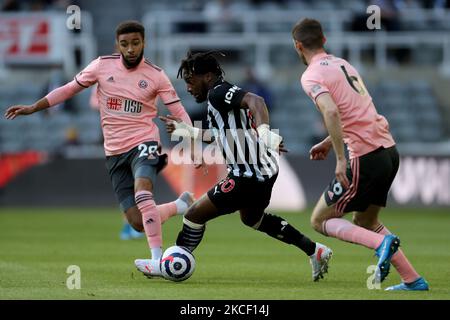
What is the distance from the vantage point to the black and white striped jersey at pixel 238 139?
915cm

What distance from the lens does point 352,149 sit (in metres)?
8.89

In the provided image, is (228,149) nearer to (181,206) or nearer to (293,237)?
(293,237)

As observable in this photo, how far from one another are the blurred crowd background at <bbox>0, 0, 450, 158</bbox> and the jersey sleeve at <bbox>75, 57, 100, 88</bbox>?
39.9 feet

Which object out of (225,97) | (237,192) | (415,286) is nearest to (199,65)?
(225,97)

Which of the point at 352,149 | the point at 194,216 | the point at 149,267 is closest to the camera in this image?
the point at 352,149

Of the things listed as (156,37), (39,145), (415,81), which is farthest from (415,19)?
(39,145)

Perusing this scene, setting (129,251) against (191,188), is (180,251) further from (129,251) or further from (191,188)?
(191,188)

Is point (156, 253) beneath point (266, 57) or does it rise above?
beneath

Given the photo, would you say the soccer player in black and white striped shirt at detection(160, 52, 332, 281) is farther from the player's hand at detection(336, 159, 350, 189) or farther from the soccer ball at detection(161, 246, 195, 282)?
the player's hand at detection(336, 159, 350, 189)

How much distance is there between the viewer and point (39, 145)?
2356 cm

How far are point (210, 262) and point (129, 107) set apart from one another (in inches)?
80.4

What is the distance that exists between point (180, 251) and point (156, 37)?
15594 mm

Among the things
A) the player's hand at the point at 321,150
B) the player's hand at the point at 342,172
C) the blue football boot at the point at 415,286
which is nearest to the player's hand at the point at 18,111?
the player's hand at the point at 321,150
